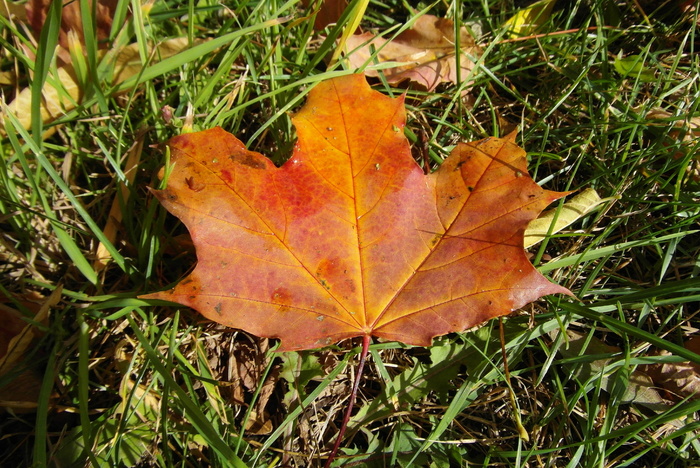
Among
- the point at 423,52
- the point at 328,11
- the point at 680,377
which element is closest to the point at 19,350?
the point at 328,11

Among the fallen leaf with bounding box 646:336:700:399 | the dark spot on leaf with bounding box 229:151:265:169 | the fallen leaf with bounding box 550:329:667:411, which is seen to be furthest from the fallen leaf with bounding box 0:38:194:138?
the fallen leaf with bounding box 646:336:700:399

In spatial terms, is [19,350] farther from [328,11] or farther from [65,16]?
[328,11]

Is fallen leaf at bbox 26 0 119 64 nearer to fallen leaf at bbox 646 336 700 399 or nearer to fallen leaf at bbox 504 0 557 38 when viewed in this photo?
fallen leaf at bbox 504 0 557 38

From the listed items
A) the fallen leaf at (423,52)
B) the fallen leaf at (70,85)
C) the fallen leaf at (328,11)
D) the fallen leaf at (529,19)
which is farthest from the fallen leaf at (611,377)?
the fallen leaf at (70,85)

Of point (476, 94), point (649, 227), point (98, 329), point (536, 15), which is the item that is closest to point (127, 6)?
point (98, 329)

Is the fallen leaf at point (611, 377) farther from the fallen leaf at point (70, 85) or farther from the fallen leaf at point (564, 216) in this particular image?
the fallen leaf at point (70, 85)

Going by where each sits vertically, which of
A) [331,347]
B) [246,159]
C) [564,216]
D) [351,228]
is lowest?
[331,347]
